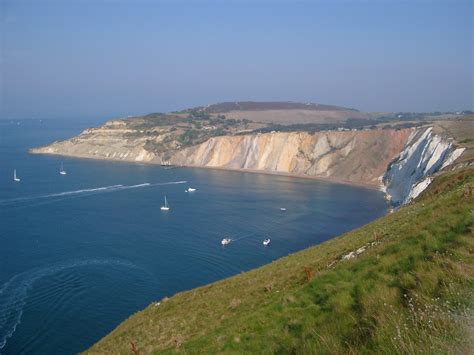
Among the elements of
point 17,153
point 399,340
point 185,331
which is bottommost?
point 17,153

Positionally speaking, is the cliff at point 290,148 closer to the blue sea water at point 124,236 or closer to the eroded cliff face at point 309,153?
the eroded cliff face at point 309,153

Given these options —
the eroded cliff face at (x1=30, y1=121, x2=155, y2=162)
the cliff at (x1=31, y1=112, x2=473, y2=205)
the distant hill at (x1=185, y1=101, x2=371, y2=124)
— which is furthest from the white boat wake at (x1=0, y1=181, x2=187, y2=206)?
the distant hill at (x1=185, y1=101, x2=371, y2=124)

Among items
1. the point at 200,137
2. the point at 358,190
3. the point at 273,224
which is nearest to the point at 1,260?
the point at 273,224

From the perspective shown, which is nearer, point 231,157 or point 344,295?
point 344,295

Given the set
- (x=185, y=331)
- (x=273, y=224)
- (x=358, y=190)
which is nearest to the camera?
(x=185, y=331)

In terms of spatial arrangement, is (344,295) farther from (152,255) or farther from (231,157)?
(231,157)

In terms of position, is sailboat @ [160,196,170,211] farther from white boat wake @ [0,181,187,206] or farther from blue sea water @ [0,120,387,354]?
white boat wake @ [0,181,187,206]

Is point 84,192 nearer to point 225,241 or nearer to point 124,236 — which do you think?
point 124,236

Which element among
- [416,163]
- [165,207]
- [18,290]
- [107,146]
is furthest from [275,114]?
[18,290]
